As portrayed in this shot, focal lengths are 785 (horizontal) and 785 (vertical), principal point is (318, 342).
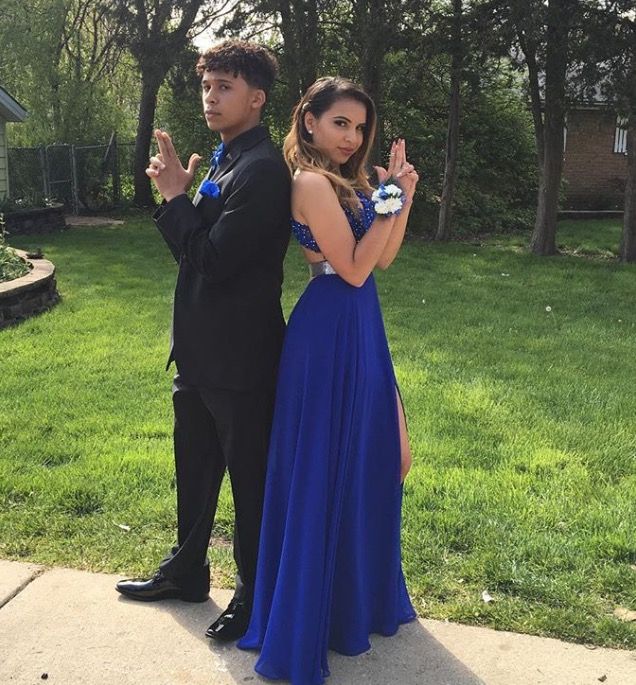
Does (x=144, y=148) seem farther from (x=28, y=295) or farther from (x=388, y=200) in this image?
(x=388, y=200)

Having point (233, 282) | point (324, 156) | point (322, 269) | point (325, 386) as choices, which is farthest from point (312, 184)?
point (325, 386)

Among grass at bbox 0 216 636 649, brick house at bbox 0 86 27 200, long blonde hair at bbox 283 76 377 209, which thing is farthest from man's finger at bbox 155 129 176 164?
brick house at bbox 0 86 27 200

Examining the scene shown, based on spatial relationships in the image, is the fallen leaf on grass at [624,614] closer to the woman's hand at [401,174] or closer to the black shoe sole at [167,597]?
the black shoe sole at [167,597]

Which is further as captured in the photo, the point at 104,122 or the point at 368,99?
the point at 104,122

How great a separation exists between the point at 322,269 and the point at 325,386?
36 centimetres

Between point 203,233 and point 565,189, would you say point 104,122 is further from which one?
point 203,233

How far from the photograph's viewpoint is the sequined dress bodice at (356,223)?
92.9 inches

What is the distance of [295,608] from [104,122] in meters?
20.5

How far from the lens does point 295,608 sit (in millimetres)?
2404

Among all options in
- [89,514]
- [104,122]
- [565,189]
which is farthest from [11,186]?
[89,514]

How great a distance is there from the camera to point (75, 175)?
18859 mm

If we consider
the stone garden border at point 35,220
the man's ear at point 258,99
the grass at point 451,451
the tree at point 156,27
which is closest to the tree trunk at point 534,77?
the grass at point 451,451

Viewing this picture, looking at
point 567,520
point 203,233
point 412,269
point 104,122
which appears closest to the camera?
point 203,233

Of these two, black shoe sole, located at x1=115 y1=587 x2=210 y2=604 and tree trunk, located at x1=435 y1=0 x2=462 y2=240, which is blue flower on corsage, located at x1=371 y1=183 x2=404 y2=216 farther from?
tree trunk, located at x1=435 y1=0 x2=462 y2=240
